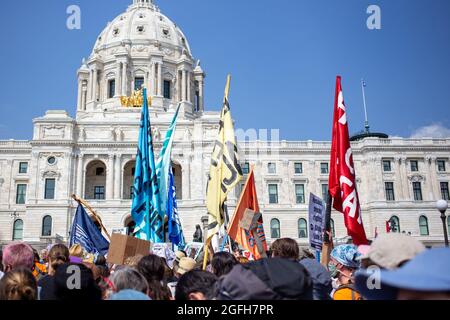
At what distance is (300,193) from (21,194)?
3298 centimetres

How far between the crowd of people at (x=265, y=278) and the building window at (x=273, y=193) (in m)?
47.9

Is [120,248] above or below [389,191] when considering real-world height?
below

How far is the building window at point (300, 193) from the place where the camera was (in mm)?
55013

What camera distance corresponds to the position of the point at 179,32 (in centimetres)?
7469

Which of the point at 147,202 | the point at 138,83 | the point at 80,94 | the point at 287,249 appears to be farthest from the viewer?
the point at 80,94

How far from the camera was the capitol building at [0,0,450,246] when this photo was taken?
4988 cm

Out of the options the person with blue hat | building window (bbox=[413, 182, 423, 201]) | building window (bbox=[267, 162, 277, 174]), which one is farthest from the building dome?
the person with blue hat

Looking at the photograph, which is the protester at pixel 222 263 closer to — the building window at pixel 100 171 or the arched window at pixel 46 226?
the arched window at pixel 46 226

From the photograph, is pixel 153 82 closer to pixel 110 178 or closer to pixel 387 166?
pixel 110 178

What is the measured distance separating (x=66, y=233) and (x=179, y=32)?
40.1m

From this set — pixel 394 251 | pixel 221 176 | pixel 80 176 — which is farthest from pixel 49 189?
pixel 394 251

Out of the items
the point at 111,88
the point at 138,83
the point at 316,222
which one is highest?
the point at 138,83

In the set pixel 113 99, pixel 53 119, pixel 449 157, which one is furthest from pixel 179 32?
pixel 449 157

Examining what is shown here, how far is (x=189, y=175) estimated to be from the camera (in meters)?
51.5
